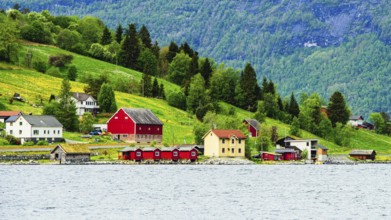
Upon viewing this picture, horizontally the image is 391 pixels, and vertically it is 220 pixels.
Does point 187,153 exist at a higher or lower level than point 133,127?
lower

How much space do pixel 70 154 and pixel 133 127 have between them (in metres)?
27.5

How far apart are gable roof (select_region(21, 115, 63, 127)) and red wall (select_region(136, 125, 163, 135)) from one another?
1964 cm

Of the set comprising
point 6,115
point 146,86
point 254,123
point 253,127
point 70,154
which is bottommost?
point 70,154

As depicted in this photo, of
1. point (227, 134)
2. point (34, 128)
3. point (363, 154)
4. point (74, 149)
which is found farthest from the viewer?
point (363, 154)

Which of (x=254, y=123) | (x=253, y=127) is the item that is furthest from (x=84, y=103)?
(x=254, y=123)

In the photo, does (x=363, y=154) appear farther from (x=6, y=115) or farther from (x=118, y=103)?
(x=6, y=115)

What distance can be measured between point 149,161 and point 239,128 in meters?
23.2

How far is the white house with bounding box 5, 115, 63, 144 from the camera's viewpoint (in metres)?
136

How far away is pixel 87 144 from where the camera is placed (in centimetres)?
13462

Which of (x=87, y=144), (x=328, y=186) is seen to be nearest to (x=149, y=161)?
(x=87, y=144)

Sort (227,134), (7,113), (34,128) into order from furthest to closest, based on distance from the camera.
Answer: (7,113)
(227,134)
(34,128)

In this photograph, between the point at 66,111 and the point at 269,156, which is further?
the point at 269,156

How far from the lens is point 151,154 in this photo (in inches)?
5300

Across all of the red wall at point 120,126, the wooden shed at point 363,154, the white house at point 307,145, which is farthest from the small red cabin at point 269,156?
the wooden shed at point 363,154
